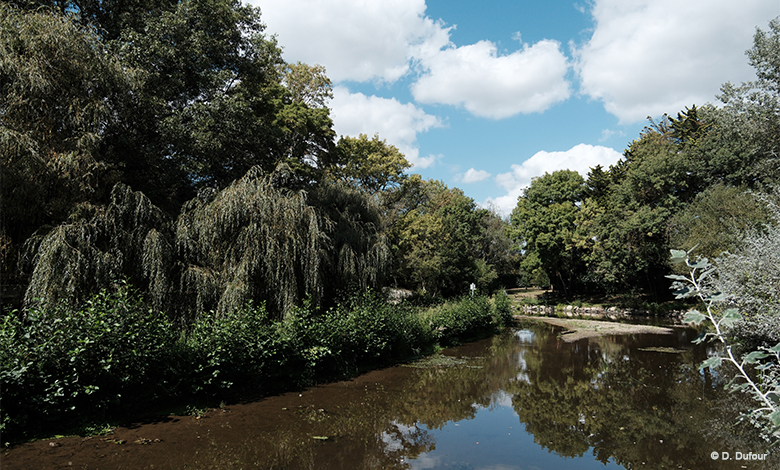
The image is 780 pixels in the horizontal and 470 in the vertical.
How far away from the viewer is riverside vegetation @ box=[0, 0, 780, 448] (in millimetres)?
7219

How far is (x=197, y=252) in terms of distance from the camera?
10.6 meters

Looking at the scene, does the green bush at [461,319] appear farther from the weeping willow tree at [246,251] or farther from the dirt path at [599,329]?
the weeping willow tree at [246,251]

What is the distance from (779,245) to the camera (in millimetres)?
8828

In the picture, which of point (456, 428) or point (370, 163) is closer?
point (456, 428)

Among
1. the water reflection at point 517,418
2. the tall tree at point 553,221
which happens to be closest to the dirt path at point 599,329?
the water reflection at point 517,418

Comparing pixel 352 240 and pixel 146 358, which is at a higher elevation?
pixel 352 240

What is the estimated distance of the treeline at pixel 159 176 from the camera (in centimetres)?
907

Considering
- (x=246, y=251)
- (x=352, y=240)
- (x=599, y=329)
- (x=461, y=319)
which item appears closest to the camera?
(x=246, y=251)

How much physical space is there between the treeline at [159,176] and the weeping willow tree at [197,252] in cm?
3

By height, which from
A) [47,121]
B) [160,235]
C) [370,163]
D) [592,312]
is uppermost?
[370,163]

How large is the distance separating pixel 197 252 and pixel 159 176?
3811 millimetres

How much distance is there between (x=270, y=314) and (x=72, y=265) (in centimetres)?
424

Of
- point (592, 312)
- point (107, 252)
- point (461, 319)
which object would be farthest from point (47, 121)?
point (592, 312)

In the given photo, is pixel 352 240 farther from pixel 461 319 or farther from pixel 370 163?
pixel 370 163
